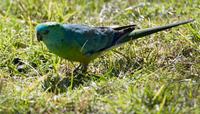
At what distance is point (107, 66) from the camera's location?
5180mm

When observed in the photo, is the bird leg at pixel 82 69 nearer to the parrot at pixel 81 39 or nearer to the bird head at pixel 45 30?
the parrot at pixel 81 39

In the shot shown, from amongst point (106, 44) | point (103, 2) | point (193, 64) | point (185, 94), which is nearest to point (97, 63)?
point (106, 44)

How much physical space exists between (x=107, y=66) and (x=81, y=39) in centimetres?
37

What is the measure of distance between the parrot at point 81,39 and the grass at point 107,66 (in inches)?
6.6

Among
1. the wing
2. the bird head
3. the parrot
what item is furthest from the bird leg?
the bird head

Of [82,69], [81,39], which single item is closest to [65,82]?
[82,69]

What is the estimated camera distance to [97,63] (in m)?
5.27

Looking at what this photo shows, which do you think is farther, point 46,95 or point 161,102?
point 46,95

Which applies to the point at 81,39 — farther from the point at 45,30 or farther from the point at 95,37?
the point at 45,30

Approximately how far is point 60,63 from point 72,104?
1015mm

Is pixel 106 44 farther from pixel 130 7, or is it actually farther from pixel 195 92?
pixel 130 7

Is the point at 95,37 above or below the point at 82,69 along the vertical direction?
above

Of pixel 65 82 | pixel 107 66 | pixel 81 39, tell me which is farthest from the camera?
pixel 107 66

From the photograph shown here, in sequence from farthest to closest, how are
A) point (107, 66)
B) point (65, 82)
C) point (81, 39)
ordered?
point (107, 66)
point (81, 39)
point (65, 82)
